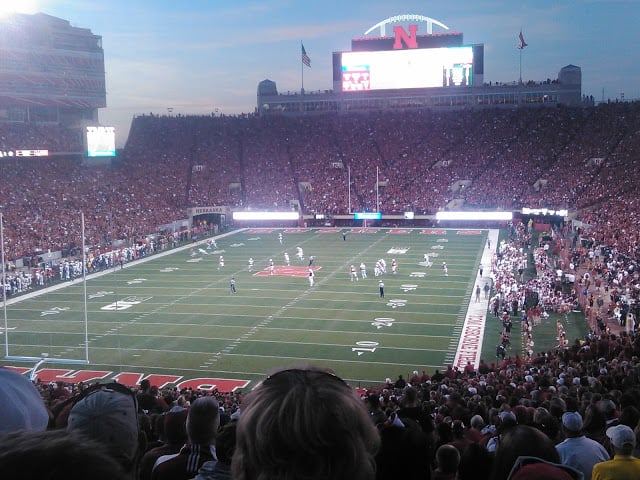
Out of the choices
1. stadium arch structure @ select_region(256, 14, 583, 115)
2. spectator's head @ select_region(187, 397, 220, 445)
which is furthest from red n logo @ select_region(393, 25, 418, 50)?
spectator's head @ select_region(187, 397, 220, 445)

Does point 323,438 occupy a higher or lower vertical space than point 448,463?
higher

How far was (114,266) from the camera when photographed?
112ft

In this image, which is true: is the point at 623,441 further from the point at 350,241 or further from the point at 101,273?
the point at 350,241

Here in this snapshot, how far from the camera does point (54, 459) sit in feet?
3.74

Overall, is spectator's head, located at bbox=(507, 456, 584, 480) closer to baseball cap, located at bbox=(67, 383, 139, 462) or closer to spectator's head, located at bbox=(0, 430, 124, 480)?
baseball cap, located at bbox=(67, 383, 139, 462)

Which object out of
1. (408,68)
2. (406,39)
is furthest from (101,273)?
(406,39)

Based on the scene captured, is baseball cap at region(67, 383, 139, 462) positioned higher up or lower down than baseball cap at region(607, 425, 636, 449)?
higher up

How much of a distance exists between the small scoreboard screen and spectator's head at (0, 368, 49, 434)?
170 feet

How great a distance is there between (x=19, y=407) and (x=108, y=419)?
72 cm

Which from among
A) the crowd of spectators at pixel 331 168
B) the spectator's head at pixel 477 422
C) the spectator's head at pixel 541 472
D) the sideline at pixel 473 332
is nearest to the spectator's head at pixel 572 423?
the spectator's head at pixel 541 472

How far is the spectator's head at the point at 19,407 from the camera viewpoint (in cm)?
177

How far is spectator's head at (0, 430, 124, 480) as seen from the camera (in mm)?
1126

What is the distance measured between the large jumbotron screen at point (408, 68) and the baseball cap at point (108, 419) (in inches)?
2578

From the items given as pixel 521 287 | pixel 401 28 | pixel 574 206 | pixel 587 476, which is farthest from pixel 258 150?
pixel 587 476
